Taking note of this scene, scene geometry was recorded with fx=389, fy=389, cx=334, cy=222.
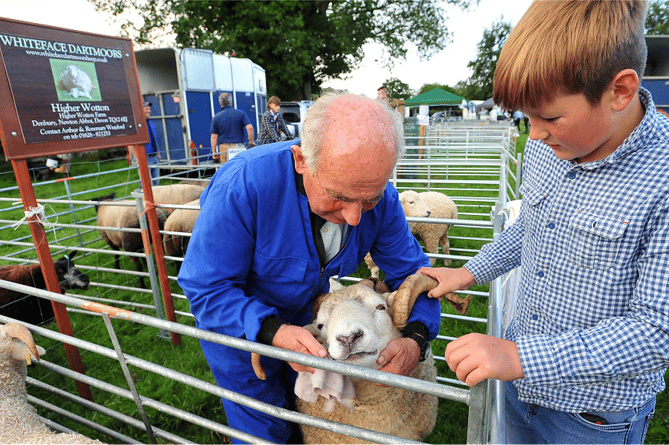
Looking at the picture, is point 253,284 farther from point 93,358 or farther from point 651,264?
point 93,358

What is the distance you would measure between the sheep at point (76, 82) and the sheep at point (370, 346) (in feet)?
7.90

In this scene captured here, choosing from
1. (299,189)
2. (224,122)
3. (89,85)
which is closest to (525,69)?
(299,189)

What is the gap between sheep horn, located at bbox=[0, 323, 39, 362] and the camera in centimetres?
210

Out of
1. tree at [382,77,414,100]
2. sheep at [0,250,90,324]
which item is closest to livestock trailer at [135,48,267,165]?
sheep at [0,250,90,324]

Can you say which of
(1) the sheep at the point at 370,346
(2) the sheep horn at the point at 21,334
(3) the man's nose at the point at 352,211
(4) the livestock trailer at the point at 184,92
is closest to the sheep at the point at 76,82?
(2) the sheep horn at the point at 21,334

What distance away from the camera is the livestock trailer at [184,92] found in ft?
31.7

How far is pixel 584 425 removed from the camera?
1.19 metres

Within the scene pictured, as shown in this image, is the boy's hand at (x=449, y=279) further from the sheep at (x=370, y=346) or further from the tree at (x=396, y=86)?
the tree at (x=396, y=86)

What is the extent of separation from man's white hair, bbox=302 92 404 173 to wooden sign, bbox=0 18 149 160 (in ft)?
7.18

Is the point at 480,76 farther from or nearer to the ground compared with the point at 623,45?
farther from the ground

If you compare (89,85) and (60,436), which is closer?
(60,436)

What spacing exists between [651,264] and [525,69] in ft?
1.80

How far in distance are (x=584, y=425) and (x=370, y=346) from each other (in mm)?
751

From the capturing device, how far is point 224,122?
7.74 m
